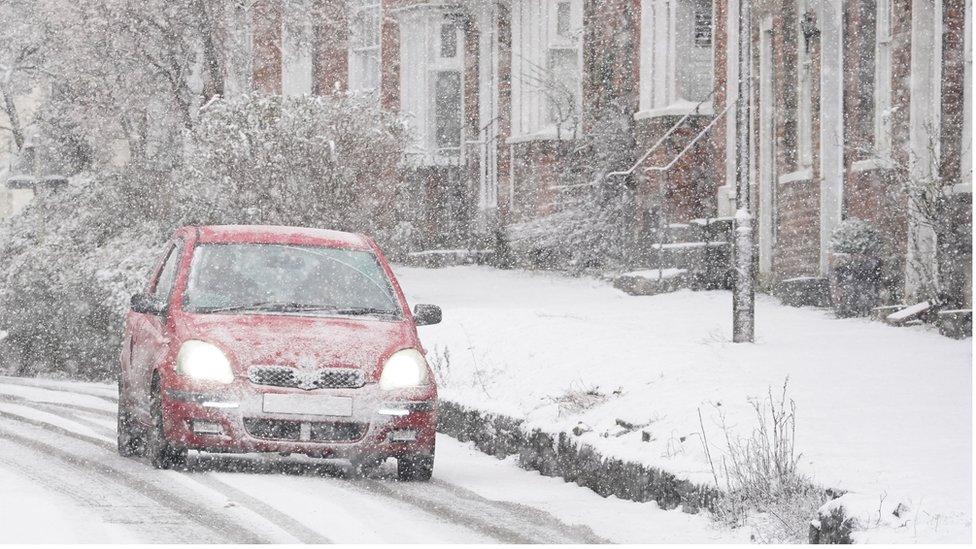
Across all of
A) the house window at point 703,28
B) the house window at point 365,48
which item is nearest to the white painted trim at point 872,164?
the house window at point 703,28

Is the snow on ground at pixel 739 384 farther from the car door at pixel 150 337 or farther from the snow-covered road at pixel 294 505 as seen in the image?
the car door at pixel 150 337

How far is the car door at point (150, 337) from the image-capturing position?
11.9 m

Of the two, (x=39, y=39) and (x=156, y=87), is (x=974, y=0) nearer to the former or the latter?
(x=156, y=87)

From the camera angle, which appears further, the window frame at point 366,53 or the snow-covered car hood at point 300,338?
the window frame at point 366,53

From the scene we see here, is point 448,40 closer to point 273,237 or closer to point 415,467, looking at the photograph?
point 273,237

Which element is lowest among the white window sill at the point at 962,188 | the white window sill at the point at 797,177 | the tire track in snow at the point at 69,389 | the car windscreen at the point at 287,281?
the tire track in snow at the point at 69,389

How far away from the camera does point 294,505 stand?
9969 mm

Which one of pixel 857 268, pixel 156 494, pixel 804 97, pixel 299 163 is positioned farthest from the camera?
pixel 804 97

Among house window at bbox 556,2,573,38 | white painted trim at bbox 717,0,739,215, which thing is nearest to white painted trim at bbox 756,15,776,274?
white painted trim at bbox 717,0,739,215

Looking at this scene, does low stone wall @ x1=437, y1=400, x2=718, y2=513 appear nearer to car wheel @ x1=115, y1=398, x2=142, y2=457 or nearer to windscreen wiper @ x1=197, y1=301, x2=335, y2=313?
windscreen wiper @ x1=197, y1=301, x2=335, y2=313

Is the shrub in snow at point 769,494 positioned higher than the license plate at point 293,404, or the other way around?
the license plate at point 293,404

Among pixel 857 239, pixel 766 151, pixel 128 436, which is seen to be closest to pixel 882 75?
pixel 857 239

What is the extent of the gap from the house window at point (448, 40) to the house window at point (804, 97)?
1002 cm

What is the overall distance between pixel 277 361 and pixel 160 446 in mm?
912
